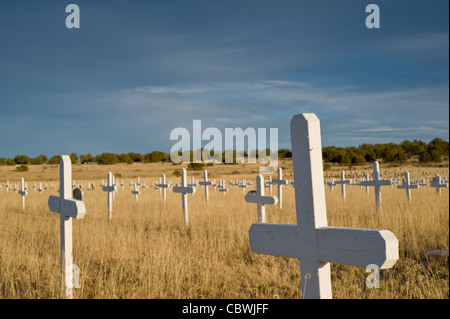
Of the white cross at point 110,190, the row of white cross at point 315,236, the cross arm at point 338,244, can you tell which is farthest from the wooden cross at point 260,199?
the white cross at point 110,190

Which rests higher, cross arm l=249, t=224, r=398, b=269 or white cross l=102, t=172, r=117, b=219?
cross arm l=249, t=224, r=398, b=269

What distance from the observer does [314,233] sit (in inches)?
94.9

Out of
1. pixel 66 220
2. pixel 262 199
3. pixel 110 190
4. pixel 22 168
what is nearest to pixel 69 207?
pixel 66 220

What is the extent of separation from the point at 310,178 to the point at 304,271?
60 centimetres

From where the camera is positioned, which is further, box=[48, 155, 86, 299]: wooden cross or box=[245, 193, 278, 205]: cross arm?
box=[245, 193, 278, 205]: cross arm

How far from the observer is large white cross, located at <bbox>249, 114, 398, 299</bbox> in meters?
2.23

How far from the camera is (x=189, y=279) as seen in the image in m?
5.52

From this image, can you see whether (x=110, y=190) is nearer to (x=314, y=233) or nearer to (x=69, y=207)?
(x=69, y=207)

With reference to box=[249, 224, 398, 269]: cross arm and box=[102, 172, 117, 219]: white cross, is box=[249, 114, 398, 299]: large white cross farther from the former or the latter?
box=[102, 172, 117, 219]: white cross

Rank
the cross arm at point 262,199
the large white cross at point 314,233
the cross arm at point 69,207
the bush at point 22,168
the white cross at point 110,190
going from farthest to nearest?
the bush at point 22,168 → the white cross at point 110,190 → the cross arm at point 262,199 → the cross arm at point 69,207 → the large white cross at point 314,233

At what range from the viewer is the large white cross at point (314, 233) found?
223 cm

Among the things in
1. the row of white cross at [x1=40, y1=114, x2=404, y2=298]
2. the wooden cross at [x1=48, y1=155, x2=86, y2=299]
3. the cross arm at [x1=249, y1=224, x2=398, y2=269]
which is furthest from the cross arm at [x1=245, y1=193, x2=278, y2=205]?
the row of white cross at [x1=40, y1=114, x2=404, y2=298]

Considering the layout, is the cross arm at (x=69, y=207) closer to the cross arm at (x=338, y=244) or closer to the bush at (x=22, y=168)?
the cross arm at (x=338, y=244)

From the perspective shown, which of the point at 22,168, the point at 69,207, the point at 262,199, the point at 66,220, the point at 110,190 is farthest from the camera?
the point at 22,168
